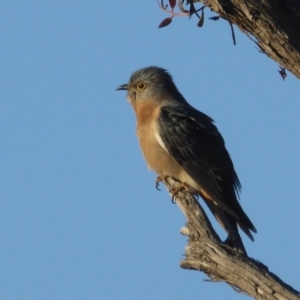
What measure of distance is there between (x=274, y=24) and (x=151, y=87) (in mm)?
5336

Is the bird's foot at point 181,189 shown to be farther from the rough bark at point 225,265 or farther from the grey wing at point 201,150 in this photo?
the rough bark at point 225,265

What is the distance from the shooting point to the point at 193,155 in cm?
843

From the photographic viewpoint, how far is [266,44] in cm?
444

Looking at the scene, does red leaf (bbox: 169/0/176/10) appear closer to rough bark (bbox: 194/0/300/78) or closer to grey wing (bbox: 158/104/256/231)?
rough bark (bbox: 194/0/300/78)

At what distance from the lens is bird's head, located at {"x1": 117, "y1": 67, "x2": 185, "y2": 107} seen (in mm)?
9578

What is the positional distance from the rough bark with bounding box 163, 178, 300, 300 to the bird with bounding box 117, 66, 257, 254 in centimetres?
223

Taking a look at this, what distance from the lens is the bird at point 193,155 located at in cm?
811

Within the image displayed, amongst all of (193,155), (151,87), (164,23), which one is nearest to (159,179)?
(193,155)

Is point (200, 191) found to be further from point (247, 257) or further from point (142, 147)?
point (247, 257)

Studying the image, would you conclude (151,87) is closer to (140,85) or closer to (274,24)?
(140,85)

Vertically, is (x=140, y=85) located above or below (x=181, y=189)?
above

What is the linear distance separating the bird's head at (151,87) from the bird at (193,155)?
1.70 ft

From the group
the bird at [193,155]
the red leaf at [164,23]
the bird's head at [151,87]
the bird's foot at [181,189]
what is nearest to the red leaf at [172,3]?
the red leaf at [164,23]

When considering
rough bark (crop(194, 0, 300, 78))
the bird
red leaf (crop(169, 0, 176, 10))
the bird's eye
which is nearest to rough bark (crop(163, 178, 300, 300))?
rough bark (crop(194, 0, 300, 78))
